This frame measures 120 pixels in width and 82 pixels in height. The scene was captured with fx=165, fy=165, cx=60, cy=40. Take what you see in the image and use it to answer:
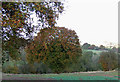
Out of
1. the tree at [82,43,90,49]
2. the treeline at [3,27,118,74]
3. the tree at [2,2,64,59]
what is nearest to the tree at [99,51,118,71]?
the treeline at [3,27,118,74]

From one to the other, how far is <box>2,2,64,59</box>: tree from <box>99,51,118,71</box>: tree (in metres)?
19.0

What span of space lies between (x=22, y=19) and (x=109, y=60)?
21118mm

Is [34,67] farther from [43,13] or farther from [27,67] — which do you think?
[43,13]

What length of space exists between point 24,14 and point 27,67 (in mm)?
18540

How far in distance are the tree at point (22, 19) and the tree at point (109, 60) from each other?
1901cm

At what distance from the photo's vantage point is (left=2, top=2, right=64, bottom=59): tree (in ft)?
18.7

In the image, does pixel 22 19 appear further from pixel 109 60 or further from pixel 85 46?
pixel 85 46

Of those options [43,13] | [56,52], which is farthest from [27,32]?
[56,52]

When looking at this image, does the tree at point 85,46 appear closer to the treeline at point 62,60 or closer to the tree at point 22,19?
the treeline at point 62,60

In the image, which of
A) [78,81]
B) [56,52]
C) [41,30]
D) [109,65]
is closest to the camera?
[41,30]

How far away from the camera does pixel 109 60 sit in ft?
81.1

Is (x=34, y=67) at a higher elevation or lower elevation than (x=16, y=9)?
lower

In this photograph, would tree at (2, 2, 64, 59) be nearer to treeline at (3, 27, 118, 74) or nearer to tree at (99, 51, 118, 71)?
treeline at (3, 27, 118, 74)

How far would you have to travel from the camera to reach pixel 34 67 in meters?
23.4
